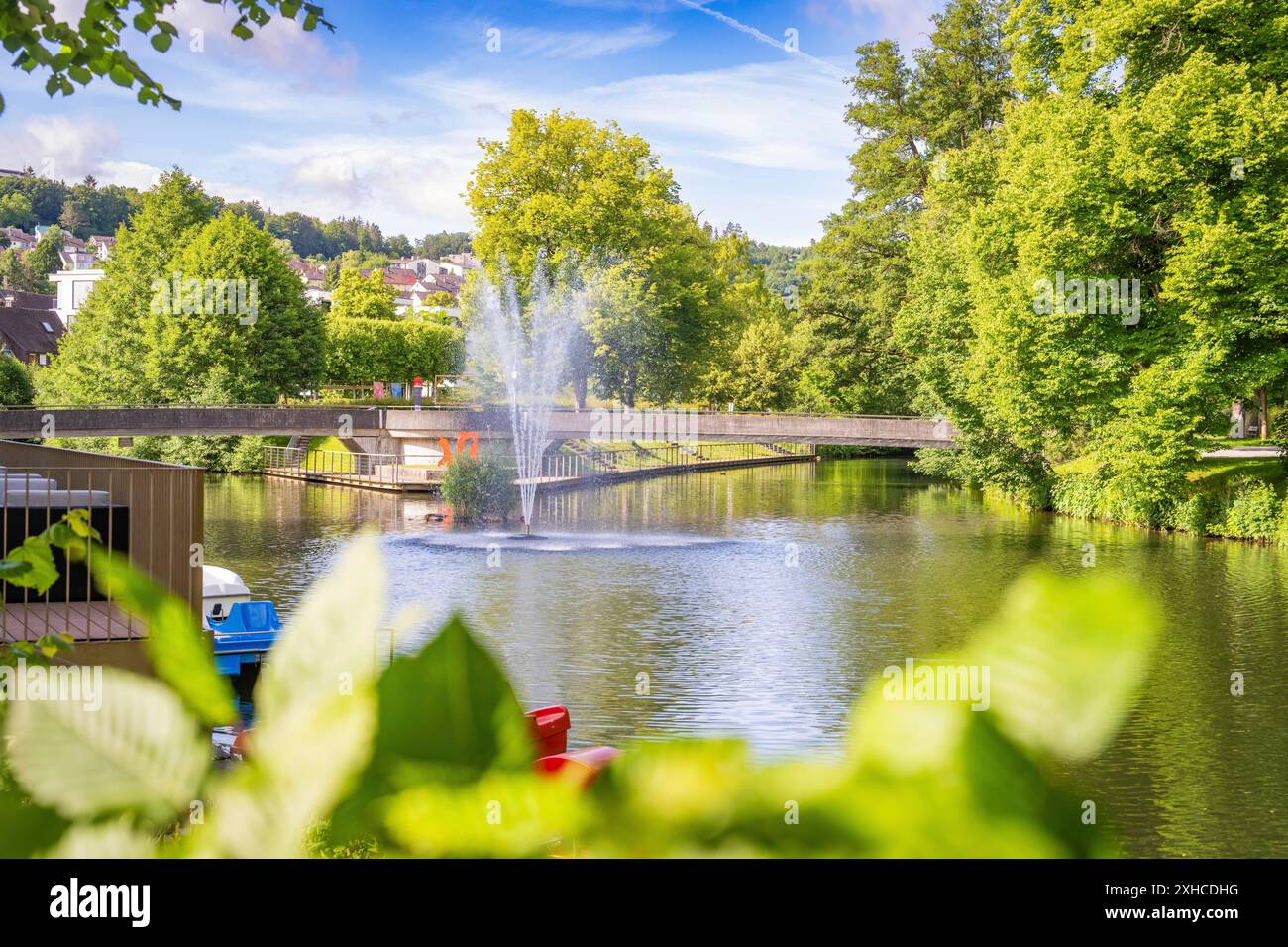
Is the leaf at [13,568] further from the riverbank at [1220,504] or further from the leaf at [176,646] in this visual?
the riverbank at [1220,504]

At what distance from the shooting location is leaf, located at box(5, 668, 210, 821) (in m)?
0.51

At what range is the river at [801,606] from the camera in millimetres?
14578

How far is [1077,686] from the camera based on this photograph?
16.0 inches

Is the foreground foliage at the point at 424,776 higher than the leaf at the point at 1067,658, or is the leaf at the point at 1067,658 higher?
the leaf at the point at 1067,658

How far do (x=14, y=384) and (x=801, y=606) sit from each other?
162 feet

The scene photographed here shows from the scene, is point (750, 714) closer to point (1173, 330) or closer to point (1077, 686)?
point (1077, 686)

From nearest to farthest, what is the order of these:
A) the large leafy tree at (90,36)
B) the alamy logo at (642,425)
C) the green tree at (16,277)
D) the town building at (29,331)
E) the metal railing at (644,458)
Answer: the large leafy tree at (90,36) → the alamy logo at (642,425) → the metal railing at (644,458) → the town building at (29,331) → the green tree at (16,277)

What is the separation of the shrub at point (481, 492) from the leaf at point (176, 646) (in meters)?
40.7

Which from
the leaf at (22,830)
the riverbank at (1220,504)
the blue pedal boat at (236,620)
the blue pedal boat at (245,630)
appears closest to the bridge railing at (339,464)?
the riverbank at (1220,504)

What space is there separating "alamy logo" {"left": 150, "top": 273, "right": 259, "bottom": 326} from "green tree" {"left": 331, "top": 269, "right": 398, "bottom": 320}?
120 feet

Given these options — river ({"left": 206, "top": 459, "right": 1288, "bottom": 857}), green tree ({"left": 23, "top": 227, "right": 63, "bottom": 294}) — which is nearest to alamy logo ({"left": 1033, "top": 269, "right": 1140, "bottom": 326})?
river ({"left": 206, "top": 459, "right": 1288, "bottom": 857})

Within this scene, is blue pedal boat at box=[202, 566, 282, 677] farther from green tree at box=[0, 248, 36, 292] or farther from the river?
green tree at box=[0, 248, 36, 292]
